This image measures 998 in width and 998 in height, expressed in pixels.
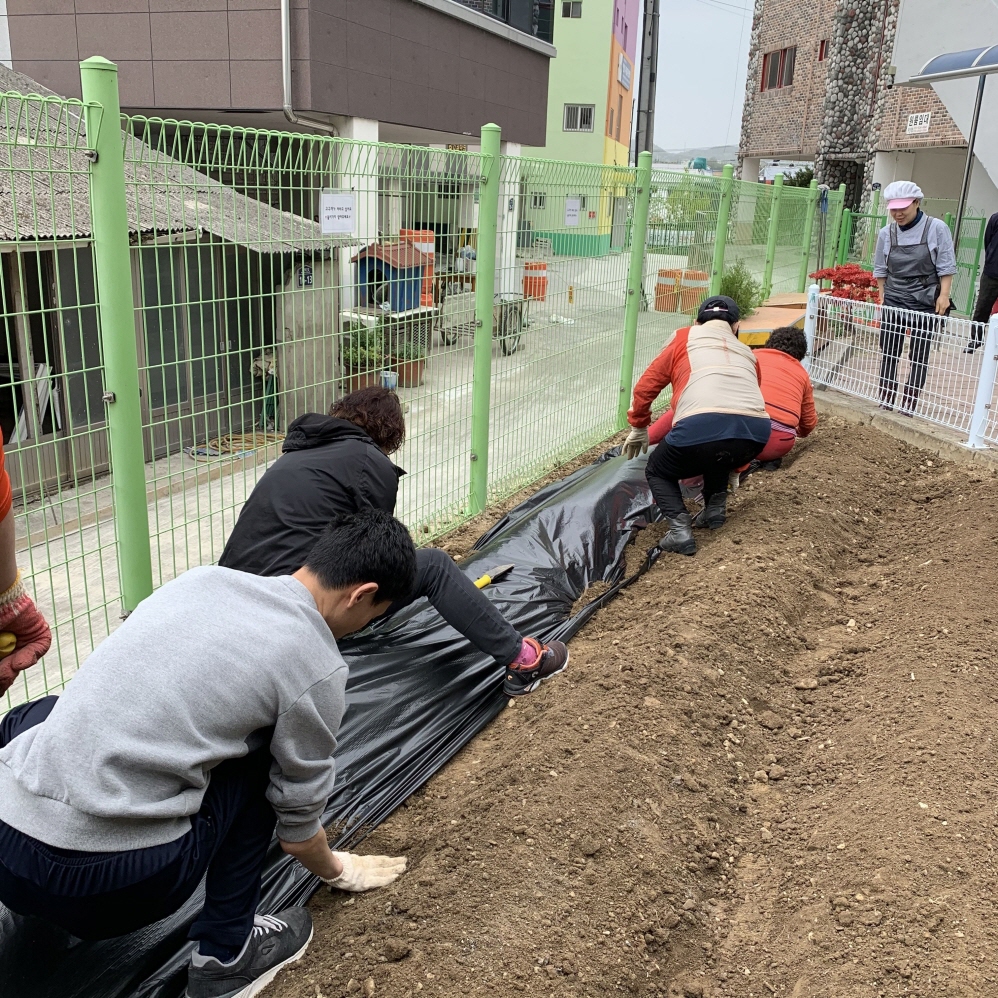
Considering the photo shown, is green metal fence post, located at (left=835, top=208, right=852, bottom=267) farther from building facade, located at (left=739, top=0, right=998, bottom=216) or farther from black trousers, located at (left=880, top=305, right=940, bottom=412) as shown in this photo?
black trousers, located at (left=880, top=305, right=940, bottom=412)

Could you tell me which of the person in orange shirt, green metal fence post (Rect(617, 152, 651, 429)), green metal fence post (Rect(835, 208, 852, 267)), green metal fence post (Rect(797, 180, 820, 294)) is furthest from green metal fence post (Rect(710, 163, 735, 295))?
green metal fence post (Rect(835, 208, 852, 267))

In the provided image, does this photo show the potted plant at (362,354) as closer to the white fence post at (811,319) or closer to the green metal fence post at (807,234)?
the white fence post at (811,319)

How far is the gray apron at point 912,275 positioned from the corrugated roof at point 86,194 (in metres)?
4.91

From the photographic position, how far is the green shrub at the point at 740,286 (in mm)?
9695

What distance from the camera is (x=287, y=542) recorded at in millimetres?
2848

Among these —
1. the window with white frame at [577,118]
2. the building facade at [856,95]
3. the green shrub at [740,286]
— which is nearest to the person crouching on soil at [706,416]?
the green shrub at [740,286]

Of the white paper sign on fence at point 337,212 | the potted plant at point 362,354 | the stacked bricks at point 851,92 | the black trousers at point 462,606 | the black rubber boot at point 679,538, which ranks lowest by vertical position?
the black rubber boot at point 679,538

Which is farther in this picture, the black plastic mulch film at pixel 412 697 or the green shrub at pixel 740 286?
the green shrub at pixel 740 286

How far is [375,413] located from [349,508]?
1.26 feet

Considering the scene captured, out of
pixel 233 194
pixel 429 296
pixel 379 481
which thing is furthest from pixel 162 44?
pixel 379 481

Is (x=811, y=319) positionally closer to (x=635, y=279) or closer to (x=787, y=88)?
(x=635, y=279)

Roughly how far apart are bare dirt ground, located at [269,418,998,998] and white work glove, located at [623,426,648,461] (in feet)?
4.50

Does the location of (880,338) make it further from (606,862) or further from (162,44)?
(162,44)

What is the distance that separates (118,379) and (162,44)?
9171 millimetres
